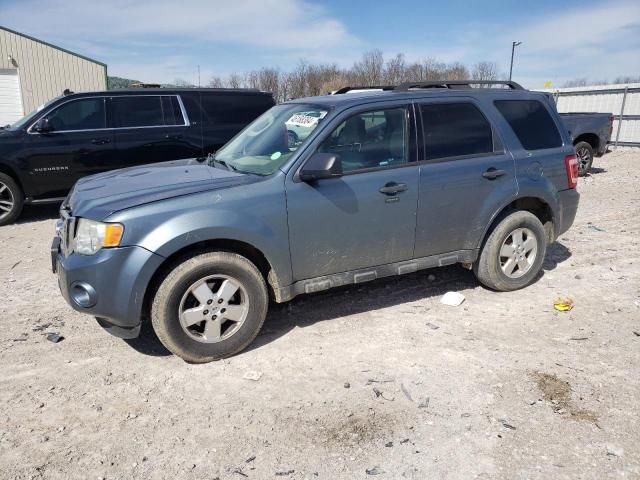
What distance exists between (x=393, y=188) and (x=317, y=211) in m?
0.69

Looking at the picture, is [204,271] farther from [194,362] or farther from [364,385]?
[364,385]

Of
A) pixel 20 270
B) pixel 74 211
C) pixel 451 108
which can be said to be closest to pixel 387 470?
pixel 74 211

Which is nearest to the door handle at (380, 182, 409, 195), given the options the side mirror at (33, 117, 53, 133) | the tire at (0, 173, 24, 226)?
the side mirror at (33, 117, 53, 133)

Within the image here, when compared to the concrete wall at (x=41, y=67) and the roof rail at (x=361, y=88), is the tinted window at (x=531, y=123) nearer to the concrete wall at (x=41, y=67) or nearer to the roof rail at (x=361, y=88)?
A: the roof rail at (x=361, y=88)

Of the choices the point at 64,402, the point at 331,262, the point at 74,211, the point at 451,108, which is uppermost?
the point at 451,108

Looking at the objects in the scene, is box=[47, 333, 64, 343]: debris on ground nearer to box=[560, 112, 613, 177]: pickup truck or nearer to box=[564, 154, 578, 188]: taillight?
box=[564, 154, 578, 188]: taillight

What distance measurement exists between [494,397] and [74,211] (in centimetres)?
312

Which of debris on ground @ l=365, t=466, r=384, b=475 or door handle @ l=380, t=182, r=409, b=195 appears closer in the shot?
debris on ground @ l=365, t=466, r=384, b=475

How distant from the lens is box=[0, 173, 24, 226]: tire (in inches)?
297

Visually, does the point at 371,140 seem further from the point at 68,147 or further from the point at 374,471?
the point at 68,147

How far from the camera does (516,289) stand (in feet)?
16.6

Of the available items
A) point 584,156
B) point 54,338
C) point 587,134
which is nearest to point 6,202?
point 54,338

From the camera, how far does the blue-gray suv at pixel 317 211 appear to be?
11.2ft

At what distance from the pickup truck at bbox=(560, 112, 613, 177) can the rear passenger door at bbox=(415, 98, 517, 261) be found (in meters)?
9.27
